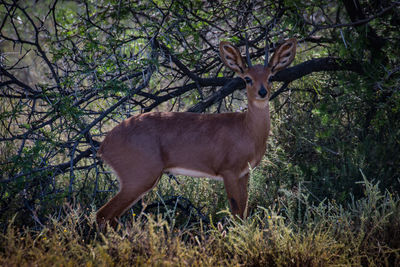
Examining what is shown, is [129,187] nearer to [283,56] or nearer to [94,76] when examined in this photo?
[94,76]

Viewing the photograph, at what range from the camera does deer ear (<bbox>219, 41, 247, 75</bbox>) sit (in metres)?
4.78

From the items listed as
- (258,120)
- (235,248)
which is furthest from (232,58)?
(235,248)

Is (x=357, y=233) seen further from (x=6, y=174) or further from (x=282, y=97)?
(x=6, y=174)

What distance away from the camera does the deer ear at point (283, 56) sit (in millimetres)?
4730

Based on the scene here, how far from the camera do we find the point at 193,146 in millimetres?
4562

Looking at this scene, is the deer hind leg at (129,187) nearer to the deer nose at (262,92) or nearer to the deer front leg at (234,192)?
the deer front leg at (234,192)

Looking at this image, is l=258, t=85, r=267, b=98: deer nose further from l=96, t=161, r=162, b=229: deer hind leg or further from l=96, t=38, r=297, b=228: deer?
l=96, t=161, r=162, b=229: deer hind leg

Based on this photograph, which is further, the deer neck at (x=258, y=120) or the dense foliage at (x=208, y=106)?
the dense foliage at (x=208, y=106)

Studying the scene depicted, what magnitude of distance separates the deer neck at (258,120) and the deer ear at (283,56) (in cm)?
43

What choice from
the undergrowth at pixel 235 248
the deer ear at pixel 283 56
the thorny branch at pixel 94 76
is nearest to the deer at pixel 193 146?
the deer ear at pixel 283 56

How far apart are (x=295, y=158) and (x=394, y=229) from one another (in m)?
2.05

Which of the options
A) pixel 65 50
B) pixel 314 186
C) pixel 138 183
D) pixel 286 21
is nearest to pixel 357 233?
pixel 314 186

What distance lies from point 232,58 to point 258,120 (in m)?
0.80

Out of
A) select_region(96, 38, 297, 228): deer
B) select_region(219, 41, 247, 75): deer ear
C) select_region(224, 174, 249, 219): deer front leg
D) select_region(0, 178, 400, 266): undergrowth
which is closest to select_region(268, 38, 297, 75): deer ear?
select_region(96, 38, 297, 228): deer
